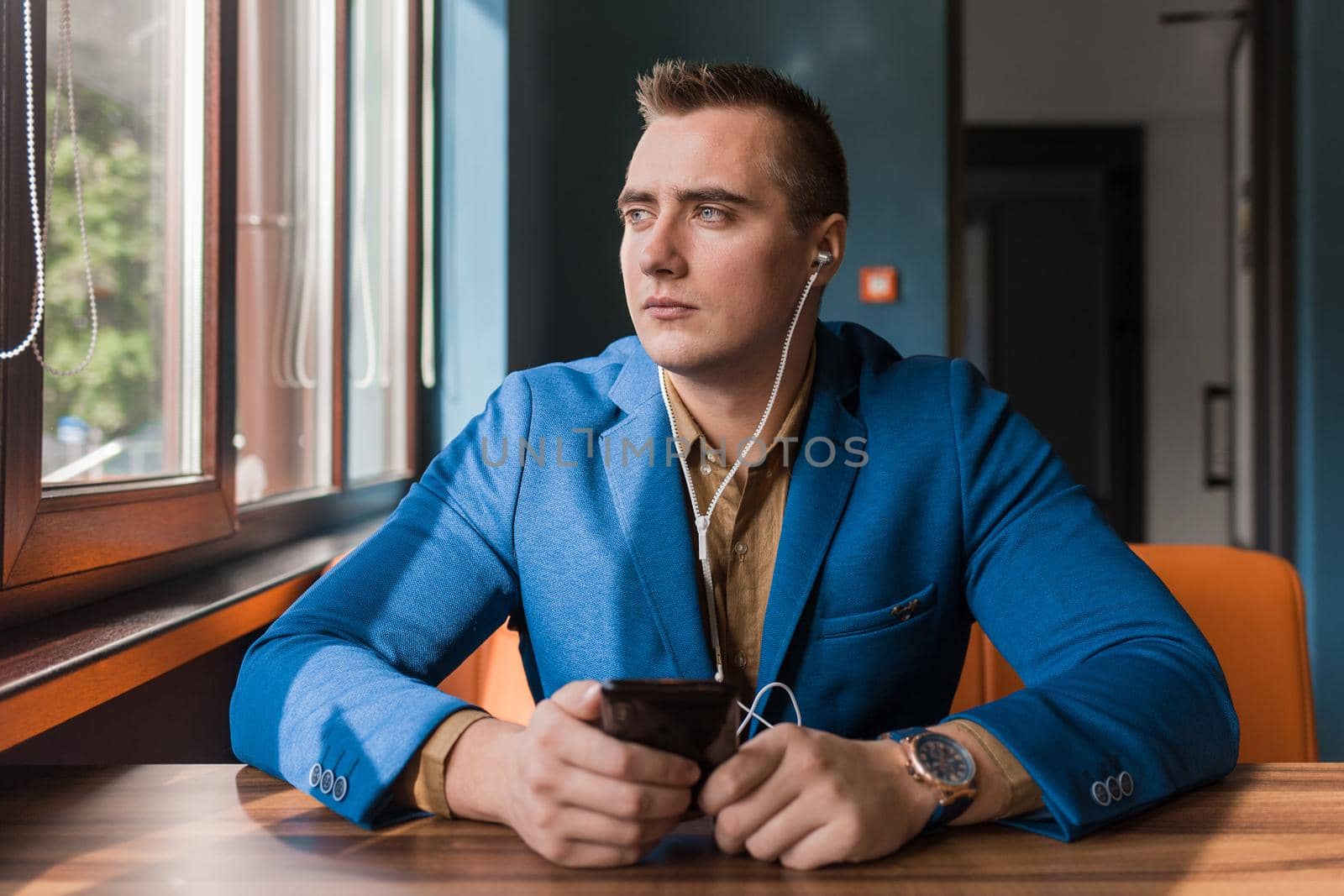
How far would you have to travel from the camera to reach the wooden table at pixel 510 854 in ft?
2.44

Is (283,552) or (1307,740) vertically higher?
(283,552)

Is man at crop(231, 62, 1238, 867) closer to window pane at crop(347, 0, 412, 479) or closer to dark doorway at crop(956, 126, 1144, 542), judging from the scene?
window pane at crop(347, 0, 412, 479)

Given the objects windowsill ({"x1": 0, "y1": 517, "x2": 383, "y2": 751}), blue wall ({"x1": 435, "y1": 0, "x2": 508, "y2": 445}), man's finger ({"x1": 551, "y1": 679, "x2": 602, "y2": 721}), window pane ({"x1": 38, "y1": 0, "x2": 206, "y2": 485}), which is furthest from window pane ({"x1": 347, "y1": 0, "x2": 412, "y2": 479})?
man's finger ({"x1": 551, "y1": 679, "x2": 602, "y2": 721})

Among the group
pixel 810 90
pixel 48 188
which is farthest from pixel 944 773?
pixel 810 90

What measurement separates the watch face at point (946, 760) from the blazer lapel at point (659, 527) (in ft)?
1.30

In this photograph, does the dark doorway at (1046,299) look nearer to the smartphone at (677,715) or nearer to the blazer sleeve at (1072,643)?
the blazer sleeve at (1072,643)

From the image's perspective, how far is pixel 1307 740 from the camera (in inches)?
58.0

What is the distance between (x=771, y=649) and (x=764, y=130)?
0.64 meters

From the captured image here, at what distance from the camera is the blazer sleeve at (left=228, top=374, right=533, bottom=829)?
0.91m

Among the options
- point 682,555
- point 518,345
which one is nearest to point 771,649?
point 682,555

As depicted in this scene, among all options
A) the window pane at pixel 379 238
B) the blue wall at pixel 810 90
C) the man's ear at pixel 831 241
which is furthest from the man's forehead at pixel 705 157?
the blue wall at pixel 810 90

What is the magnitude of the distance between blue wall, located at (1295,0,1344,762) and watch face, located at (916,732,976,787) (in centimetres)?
310

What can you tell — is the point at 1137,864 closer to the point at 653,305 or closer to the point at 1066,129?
the point at 653,305

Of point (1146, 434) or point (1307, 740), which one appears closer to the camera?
point (1307, 740)
